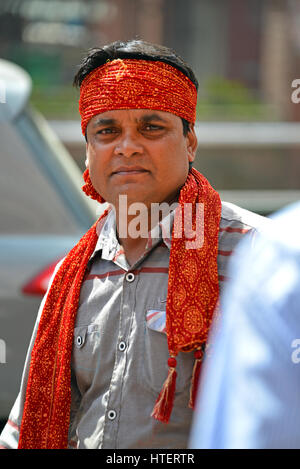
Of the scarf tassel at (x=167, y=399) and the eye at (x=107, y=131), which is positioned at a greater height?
the eye at (x=107, y=131)

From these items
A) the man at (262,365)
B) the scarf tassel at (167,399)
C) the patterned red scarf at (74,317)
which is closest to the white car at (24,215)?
the patterned red scarf at (74,317)

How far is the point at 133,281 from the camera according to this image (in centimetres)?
179

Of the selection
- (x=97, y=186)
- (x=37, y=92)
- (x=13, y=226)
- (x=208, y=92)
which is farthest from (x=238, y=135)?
(x=97, y=186)

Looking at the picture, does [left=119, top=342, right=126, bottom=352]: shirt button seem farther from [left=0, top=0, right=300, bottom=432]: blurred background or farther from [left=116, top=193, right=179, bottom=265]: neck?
[left=0, top=0, right=300, bottom=432]: blurred background

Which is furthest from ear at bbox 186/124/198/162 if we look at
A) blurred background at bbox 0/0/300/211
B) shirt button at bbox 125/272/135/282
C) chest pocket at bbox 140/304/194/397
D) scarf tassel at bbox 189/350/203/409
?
blurred background at bbox 0/0/300/211

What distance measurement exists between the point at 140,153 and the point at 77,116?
10327 mm

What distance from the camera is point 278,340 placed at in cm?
71

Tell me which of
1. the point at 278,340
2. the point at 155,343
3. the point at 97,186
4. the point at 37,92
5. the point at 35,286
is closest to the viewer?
the point at 278,340

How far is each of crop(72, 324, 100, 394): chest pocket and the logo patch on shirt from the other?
144 mm

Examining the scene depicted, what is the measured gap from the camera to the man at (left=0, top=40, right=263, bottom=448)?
5.46ft

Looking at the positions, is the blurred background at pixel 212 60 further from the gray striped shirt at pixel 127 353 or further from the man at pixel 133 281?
the gray striped shirt at pixel 127 353

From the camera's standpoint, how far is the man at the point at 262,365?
70 cm

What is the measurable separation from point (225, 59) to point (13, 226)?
1416 cm
